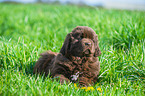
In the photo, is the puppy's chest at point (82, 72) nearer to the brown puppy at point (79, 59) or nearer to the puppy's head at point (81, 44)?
the brown puppy at point (79, 59)

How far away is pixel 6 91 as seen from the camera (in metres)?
3.03

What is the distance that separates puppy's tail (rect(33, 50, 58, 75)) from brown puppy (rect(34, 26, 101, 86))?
1.53 feet

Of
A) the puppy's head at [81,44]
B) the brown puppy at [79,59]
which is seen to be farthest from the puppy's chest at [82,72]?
the puppy's head at [81,44]

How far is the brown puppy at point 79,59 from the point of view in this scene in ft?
11.5

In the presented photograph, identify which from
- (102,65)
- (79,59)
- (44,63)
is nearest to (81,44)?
(79,59)

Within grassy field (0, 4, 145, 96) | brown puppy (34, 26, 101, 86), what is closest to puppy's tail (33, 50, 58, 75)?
grassy field (0, 4, 145, 96)

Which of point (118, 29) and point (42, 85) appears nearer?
point (42, 85)

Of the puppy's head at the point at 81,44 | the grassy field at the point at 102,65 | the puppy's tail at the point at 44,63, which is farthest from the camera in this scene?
the puppy's tail at the point at 44,63

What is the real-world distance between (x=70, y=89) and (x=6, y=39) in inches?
101

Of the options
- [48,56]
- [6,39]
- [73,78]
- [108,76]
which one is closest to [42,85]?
[73,78]

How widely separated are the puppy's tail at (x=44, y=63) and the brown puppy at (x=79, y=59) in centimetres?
47

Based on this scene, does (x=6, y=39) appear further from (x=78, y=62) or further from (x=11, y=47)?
(x=78, y=62)

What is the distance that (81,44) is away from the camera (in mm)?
3443

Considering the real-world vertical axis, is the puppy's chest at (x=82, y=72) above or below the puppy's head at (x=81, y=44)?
below
